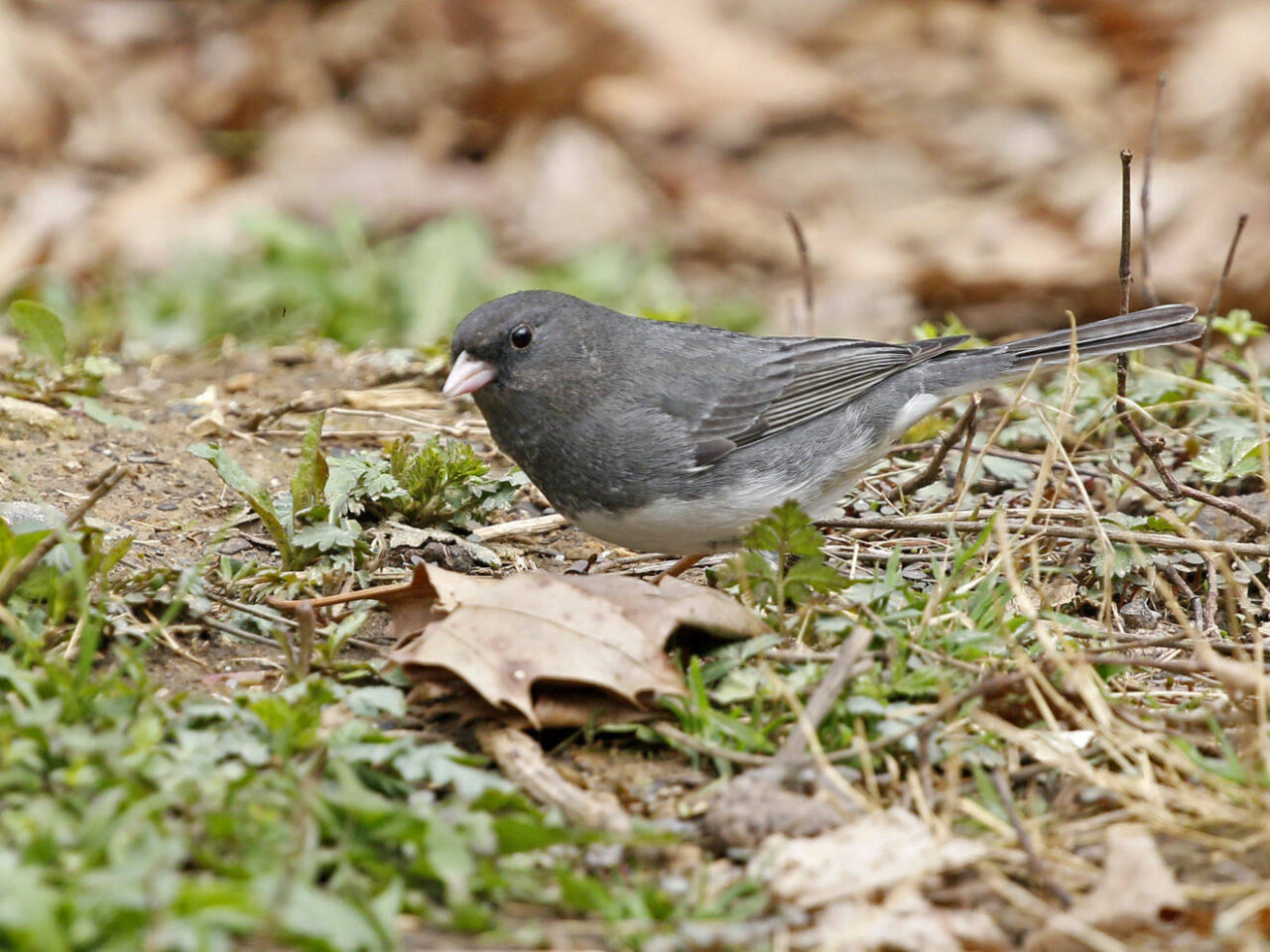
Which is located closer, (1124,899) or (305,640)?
(1124,899)

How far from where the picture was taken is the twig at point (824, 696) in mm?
2322

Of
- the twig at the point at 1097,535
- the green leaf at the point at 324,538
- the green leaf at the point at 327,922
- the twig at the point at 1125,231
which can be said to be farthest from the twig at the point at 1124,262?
the green leaf at the point at 327,922

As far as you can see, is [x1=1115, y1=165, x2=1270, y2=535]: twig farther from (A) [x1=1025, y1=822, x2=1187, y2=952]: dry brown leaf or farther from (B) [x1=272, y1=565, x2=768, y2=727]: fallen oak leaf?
(A) [x1=1025, y1=822, x2=1187, y2=952]: dry brown leaf

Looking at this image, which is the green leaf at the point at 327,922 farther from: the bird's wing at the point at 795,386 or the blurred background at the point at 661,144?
the blurred background at the point at 661,144

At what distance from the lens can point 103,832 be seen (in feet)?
6.46

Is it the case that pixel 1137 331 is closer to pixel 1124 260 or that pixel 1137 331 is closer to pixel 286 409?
pixel 1124 260

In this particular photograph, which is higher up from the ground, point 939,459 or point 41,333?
point 41,333

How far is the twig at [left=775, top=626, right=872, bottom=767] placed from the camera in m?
2.32

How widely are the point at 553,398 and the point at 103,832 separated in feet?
5.50

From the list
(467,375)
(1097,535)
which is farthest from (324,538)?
(1097,535)

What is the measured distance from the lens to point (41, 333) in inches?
153

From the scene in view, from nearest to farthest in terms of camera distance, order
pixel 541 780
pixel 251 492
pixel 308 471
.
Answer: pixel 541 780
pixel 251 492
pixel 308 471

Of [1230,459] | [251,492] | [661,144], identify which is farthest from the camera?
[661,144]

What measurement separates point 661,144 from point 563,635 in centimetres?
596
